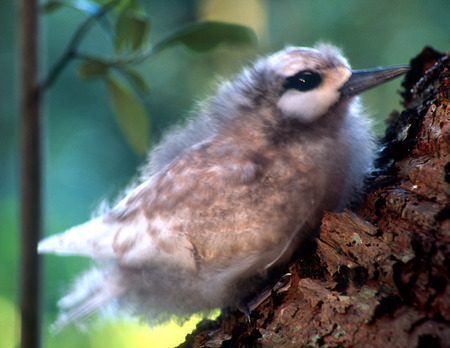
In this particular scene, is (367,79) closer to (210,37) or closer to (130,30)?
(210,37)

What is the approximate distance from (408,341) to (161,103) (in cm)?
210

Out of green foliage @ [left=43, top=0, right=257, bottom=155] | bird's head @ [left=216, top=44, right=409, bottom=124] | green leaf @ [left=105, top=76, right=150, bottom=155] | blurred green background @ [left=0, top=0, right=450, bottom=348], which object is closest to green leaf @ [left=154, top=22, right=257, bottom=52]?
green foliage @ [left=43, top=0, right=257, bottom=155]

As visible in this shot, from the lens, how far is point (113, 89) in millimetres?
1003

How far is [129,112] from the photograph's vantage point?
1.01 metres

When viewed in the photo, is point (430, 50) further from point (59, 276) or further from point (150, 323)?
point (59, 276)

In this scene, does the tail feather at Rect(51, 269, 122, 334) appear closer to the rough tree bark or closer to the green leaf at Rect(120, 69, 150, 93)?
the rough tree bark

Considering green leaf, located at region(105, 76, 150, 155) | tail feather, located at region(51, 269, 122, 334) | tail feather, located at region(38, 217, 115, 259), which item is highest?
green leaf, located at region(105, 76, 150, 155)

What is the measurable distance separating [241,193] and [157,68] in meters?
1.98

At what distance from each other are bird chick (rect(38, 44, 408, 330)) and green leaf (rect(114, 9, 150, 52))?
23 cm

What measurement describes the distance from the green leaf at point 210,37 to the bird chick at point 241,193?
0.55 ft

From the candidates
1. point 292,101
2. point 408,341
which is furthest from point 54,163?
point 408,341

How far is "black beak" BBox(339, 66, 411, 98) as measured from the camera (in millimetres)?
715

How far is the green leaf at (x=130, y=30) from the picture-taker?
0.93 metres

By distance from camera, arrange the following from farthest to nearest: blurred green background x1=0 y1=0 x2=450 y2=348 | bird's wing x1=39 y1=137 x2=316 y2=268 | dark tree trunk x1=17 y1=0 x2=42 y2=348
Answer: blurred green background x1=0 y1=0 x2=450 y2=348 → dark tree trunk x1=17 y1=0 x2=42 y2=348 → bird's wing x1=39 y1=137 x2=316 y2=268
